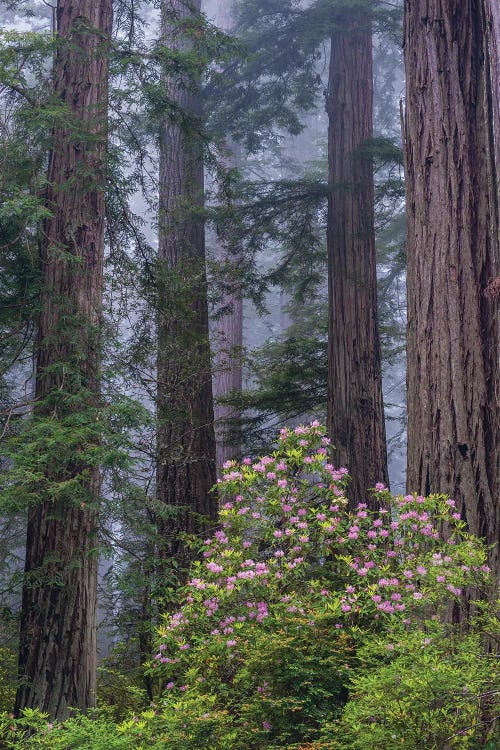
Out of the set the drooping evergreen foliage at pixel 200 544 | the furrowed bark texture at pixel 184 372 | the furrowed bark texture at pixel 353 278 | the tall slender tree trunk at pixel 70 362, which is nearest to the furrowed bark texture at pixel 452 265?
the drooping evergreen foliage at pixel 200 544

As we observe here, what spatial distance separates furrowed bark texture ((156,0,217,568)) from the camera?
7.79 m

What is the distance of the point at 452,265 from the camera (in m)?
4.64

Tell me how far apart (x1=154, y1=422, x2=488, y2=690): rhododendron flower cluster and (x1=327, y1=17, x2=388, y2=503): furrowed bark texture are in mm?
2974

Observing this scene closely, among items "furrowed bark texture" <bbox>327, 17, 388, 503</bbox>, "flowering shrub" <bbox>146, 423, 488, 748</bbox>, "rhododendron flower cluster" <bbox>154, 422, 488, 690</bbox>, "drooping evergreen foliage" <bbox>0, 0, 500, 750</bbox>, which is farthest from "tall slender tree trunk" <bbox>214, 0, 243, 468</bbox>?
"flowering shrub" <bbox>146, 423, 488, 748</bbox>

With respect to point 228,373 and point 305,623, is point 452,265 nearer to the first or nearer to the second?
point 305,623

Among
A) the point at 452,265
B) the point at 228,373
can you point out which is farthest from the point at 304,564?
the point at 228,373

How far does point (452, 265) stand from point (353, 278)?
169 inches

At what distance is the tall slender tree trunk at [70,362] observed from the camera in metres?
5.66

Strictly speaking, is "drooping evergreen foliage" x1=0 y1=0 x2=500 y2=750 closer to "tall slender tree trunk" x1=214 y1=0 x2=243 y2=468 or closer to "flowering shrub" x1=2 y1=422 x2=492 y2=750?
"flowering shrub" x1=2 y1=422 x2=492 y2=750

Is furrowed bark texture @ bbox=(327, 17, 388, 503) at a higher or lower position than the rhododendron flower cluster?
higher

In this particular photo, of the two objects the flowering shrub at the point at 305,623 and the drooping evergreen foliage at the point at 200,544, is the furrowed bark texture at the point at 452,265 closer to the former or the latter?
the drooping evergreen foliage at the point at 200,544

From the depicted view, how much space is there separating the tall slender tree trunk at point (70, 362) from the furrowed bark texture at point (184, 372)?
990 millimetres

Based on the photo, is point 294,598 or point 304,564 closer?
point 294,598

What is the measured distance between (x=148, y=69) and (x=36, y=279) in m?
2.21
